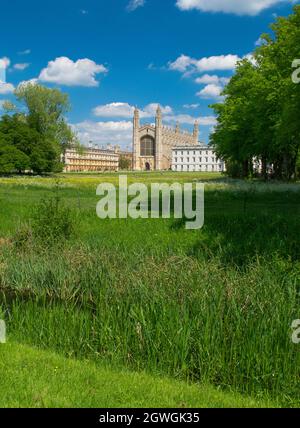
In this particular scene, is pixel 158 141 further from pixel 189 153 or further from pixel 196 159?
A: pixel 196 159

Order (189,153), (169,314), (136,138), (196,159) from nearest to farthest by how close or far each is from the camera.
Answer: (169,314) → (196,159) → (189,153) → (136,138)

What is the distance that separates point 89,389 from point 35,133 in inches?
2462

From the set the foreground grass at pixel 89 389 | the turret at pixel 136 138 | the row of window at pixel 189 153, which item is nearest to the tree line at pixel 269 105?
the foreground grass at pixel 89 389

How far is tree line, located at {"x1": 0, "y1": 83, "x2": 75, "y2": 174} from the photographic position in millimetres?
59438

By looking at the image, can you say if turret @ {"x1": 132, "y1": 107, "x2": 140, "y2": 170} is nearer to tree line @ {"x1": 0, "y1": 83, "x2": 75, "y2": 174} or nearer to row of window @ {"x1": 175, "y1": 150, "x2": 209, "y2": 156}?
row of window @ {"x1": 175, "y1": 150, "x2": 209, "y2": 156}

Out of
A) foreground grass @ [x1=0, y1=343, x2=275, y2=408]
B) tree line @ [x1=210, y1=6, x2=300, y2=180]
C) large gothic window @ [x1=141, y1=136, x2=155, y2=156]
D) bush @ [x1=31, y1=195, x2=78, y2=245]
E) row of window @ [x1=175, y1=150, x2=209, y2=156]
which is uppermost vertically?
large gothic window @ [x1=141, y1=136, x2=155, y2=156]

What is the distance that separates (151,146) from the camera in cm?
19188

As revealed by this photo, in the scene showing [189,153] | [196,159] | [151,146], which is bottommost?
Result: [196,159]

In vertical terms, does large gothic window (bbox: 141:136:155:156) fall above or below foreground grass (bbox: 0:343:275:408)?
above

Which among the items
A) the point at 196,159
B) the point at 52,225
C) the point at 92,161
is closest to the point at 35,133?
the point at 52,225

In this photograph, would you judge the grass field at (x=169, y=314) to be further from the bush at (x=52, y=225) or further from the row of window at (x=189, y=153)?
the row of window at (x=189, y=153)

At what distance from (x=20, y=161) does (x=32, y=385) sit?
55.2 meters

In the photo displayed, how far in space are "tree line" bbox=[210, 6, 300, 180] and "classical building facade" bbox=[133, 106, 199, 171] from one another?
429ft

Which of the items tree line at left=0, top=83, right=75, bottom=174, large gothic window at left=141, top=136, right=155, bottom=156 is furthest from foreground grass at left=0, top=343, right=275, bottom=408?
large gothic window at left=141, top=136, right=155, bottom=156
